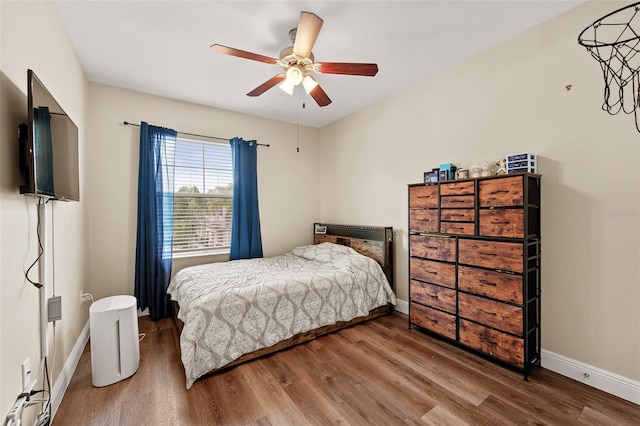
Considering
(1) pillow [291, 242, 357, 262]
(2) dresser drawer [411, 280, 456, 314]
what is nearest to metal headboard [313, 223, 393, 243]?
(1) pillow [291, 242, 357, 262]

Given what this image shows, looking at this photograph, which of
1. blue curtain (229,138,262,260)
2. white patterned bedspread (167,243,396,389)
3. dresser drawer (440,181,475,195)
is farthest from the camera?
blue curtain (229,138,262,260)

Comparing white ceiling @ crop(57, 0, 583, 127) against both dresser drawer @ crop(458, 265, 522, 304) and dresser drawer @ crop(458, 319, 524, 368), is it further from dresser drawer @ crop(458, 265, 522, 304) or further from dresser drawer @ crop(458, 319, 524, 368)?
dresser drawer @ crop(458, 319, 524, 368)

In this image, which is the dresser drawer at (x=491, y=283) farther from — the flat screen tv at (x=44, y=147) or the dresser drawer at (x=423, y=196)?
the flat screen tv at (x=44, y=147)

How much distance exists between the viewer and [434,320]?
268 cm

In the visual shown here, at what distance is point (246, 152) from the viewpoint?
4.01 meters

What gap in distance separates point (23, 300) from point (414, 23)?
3.10 meters

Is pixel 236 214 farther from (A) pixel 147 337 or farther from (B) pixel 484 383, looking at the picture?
(B) pixel 484 383

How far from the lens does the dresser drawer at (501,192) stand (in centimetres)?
206

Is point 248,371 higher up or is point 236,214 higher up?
point 236,214

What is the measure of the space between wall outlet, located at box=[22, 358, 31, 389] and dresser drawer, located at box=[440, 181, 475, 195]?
121 inches

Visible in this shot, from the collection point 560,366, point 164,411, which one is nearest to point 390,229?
point 560,366

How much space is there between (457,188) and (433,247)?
2.03 ft

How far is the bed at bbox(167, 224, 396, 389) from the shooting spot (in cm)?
216

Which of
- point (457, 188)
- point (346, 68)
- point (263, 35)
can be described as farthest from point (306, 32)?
point (457, 188)
